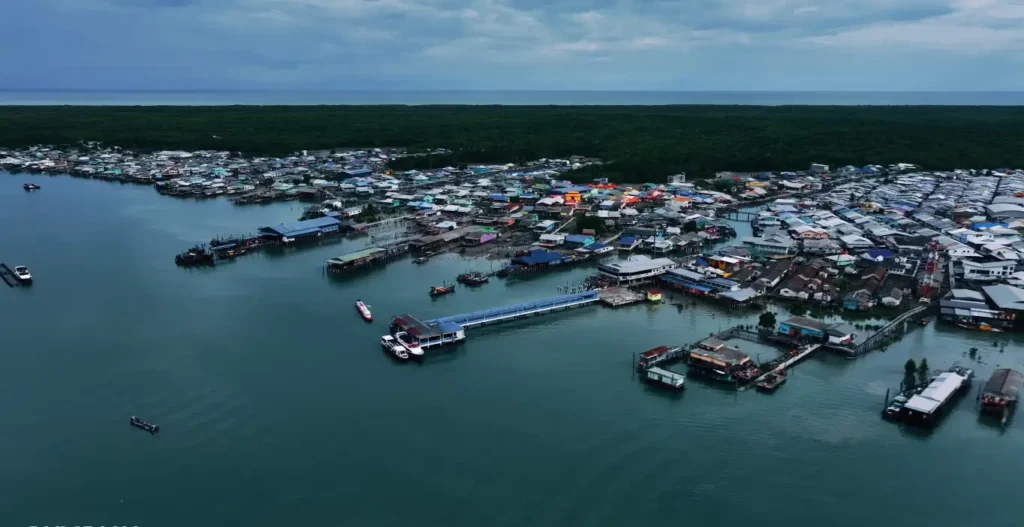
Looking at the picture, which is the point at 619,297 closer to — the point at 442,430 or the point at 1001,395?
the point at 442,430

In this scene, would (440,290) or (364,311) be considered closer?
(364,311)

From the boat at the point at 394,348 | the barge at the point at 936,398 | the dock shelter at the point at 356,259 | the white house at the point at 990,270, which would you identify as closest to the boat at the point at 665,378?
the barge at the point at 936,398

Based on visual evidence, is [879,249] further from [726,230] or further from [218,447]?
[218,447]

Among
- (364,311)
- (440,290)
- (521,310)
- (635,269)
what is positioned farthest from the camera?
(635,269)

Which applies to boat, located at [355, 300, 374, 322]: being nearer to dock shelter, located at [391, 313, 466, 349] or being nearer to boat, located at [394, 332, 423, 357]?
dock shelter, located at [391, 313, 466, 349]

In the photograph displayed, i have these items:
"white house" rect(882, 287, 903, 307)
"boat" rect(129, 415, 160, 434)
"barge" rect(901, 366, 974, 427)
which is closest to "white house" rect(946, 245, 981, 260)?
"white house" rect(882, 287, 903, 307)

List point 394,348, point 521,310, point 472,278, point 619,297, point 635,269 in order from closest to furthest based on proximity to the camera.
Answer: point 394,348
point 521,310
point 619,297
point 635,269
point 472,278

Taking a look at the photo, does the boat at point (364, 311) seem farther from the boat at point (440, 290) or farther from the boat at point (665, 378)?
the boat at point (665, 378)

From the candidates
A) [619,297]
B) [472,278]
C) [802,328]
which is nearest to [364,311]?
[472,278]
